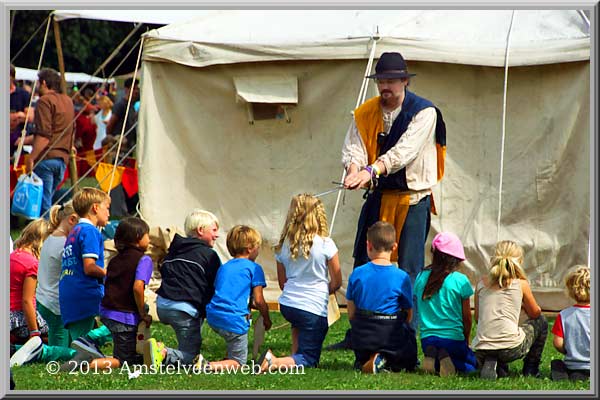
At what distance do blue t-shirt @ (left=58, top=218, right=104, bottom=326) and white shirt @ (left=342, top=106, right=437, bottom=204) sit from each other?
1709 mm

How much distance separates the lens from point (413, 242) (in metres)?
7.63

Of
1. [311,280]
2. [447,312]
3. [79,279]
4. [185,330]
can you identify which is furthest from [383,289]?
[79,279]

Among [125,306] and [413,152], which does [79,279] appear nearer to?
[125,306]

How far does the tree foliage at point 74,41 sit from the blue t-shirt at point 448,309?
2321cm

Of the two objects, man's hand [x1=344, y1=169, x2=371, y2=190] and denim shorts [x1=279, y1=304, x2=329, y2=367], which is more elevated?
man's hand [x1=344, y1=169, x2=371, y2=190]

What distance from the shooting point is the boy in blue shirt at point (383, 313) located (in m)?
6.93

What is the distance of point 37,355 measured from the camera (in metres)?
7.38

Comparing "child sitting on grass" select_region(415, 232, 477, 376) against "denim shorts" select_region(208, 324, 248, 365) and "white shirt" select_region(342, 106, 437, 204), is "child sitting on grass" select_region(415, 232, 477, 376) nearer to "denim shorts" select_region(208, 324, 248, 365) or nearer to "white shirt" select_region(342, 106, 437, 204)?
"white shirt" select_region(342, 106, 437, 204)

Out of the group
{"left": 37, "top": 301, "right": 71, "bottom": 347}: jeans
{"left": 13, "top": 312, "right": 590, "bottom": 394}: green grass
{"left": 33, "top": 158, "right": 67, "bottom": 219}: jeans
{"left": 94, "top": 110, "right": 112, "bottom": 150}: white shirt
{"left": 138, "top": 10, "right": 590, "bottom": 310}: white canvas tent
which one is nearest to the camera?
{"left": 13, "top": 312, "right": 590, "bottom": 394}: green grass

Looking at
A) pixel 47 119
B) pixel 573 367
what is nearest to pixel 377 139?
pixel 573 367

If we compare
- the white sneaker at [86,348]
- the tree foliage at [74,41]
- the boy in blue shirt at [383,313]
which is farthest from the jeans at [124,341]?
the tree foliage at [74,41]

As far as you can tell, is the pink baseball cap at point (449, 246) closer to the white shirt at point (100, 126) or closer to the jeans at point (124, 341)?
the jeans at point (124, 341)

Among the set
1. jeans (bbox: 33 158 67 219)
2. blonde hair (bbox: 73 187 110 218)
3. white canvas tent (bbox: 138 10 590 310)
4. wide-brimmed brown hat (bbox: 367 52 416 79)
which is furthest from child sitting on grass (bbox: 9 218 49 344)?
jeans (bbox: 33 158 67 219)

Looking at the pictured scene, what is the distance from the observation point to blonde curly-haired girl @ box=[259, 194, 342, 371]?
23.6ft
